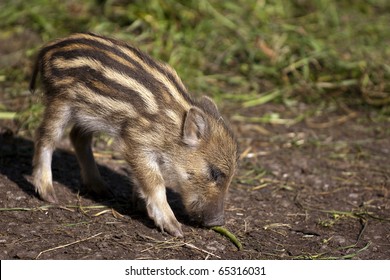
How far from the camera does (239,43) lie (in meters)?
9.09

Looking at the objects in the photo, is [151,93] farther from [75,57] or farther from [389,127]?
[389,127]

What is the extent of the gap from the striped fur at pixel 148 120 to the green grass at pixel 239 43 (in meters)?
2.80

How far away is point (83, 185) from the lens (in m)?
5.87

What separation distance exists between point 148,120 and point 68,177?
128 centimetres

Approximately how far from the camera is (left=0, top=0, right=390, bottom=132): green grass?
28.0 feet

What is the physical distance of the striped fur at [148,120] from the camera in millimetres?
5199

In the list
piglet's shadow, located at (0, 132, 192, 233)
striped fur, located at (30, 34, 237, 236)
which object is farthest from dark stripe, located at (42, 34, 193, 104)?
piglet's shadow, located at (0, 132, 192, 233)

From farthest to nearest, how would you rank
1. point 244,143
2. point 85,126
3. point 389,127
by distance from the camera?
1. point 389,127
2. point 244,143
3. point 85,126

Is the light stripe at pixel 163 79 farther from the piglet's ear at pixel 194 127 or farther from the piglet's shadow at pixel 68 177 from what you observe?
the piglet's shadow at pixel 68 177

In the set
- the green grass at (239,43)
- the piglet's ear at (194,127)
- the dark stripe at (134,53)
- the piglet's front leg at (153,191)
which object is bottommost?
the green grass at (239,43)

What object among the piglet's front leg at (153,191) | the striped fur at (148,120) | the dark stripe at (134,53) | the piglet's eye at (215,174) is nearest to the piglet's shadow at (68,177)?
the piglet's front leg at (153,191)

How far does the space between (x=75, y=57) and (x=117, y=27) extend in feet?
12.6

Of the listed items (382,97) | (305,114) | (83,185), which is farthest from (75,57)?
(382,97)

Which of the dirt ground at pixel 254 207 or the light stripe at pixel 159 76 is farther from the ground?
the light stripe at pixel 159 76
